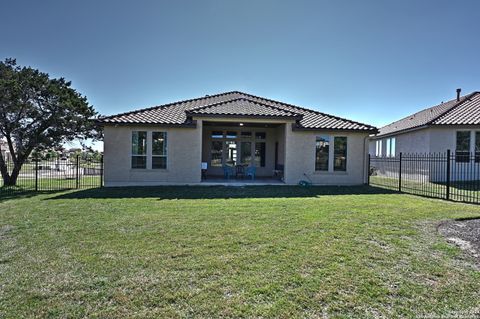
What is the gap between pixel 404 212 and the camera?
7.92m

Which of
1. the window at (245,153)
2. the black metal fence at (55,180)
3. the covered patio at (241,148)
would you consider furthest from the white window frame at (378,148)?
the black metal fence at (55,180)

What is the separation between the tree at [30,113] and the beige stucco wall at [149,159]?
2225mm

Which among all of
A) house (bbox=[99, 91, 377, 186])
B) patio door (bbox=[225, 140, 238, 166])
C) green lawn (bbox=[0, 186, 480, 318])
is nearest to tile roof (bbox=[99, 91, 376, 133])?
house (bbox=[99, 91, 377, 186])

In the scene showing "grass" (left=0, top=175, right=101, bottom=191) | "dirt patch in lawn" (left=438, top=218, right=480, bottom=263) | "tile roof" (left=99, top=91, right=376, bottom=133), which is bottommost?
"grass" (left=0, top=175, right=101, bottom=191)

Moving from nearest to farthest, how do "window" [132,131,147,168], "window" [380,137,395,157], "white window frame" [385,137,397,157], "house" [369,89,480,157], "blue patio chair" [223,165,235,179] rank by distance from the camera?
"window" [132,131,147,168] → "blue patio chair" [223,165,235,179] → "house" [369,89,480,157] → "white window frame" [385,137,397,157] → "window" [380,137,395,157]

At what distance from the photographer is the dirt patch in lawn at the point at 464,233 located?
16.3ft

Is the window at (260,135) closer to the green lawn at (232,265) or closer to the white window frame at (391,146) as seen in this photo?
the green lawn at (232,265)

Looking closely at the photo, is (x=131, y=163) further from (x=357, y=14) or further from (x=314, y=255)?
(x=357, y=14)

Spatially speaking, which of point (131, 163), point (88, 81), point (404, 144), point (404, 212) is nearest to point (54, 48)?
point (88, 81)

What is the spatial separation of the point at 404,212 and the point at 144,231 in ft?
24.3

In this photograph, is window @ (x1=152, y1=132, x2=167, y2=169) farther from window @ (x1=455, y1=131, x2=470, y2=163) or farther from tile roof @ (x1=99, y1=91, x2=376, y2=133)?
window @ (x1=455, y1=131, x2=470, y2=163)

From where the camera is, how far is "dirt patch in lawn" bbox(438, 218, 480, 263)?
4980 mm

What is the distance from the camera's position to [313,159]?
592 inches

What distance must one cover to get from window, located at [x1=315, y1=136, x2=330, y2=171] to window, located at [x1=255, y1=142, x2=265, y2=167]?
4699 mm
